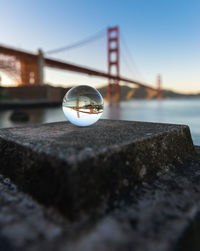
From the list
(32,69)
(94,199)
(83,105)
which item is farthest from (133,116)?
(32,69)

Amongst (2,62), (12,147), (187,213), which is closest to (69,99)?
(12,147)

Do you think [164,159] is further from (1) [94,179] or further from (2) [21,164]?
(2) [21,164]

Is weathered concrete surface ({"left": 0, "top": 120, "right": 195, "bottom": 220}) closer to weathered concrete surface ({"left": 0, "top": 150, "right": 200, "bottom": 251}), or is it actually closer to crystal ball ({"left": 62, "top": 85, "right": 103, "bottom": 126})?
weathered concrete surface ({"left": 0, "top": 150, "right": 200, "bottom": 251})

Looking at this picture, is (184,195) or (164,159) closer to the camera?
(184,195)

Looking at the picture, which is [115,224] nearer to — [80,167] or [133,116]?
[80,167]

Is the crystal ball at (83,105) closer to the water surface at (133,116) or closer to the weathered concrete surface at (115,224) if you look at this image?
the weathered concrete surface at (115,224)

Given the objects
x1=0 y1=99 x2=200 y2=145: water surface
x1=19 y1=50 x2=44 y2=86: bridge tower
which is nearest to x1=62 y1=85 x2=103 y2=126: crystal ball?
x1=0 y1=99 x2=200 y2=145: water surface

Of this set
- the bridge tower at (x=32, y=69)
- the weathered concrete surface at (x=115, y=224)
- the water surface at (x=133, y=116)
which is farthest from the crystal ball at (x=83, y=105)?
the bridge tower at (x=32, y=69)
